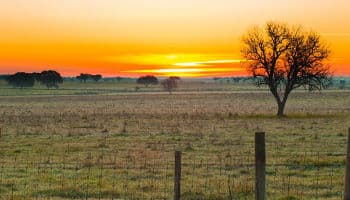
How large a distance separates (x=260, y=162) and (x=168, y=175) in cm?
826

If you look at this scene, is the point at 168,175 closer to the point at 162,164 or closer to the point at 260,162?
the point at 162,164

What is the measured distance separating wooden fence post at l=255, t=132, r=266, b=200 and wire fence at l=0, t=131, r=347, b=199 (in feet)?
14.6

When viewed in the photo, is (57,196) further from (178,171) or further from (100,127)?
(100,127)

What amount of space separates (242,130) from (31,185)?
18374 millimetres

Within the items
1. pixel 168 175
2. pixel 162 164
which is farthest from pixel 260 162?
pixel 162 164

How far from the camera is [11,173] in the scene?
1666 cm

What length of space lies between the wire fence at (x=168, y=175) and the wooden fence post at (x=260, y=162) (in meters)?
4.45

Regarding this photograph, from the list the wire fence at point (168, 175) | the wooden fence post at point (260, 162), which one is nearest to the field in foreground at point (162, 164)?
the wire fence at point (168, 175)

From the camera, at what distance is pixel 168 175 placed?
16219 millimetres

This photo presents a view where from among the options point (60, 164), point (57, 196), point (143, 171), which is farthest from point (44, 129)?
point (57, 196)

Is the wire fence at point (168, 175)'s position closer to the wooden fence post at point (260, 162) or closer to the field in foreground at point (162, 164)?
the field in foreground at point (162, 164)

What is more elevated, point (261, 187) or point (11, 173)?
point (261, 187)

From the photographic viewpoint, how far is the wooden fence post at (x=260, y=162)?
8023 mm

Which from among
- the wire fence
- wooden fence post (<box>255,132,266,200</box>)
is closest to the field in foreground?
the wire fence
